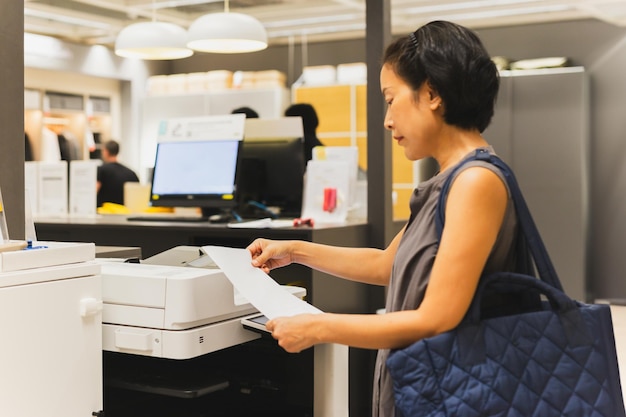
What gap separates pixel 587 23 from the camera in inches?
351

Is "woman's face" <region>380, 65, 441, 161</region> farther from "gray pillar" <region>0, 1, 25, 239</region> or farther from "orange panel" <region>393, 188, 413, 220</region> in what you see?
"orange panel" <region>393, 188, 413, 220</region>

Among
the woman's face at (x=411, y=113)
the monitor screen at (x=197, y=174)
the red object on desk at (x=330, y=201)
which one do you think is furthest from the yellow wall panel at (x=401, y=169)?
the woman's face at (x=411, y=113)

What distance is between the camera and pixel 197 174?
4641mm

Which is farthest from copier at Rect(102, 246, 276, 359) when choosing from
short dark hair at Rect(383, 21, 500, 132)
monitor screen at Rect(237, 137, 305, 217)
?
monitor screen at Rect(237, 137, 305, 217)

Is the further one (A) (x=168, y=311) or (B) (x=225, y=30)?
(B) (x=225, y=30)

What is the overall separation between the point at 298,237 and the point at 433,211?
2298mm

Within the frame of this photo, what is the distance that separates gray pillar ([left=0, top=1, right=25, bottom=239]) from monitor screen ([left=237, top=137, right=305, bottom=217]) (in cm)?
265

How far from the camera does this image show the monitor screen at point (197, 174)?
4520 mm

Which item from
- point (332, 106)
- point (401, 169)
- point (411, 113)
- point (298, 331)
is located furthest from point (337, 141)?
point (298, 331)

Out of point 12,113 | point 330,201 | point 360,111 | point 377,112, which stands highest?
point 360,111

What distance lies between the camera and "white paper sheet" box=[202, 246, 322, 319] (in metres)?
1.66

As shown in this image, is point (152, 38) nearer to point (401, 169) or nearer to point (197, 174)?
point (197, 174)

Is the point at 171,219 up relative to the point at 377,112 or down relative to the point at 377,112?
down

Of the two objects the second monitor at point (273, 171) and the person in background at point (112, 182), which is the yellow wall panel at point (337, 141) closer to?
the person in background at point (112, 182)
